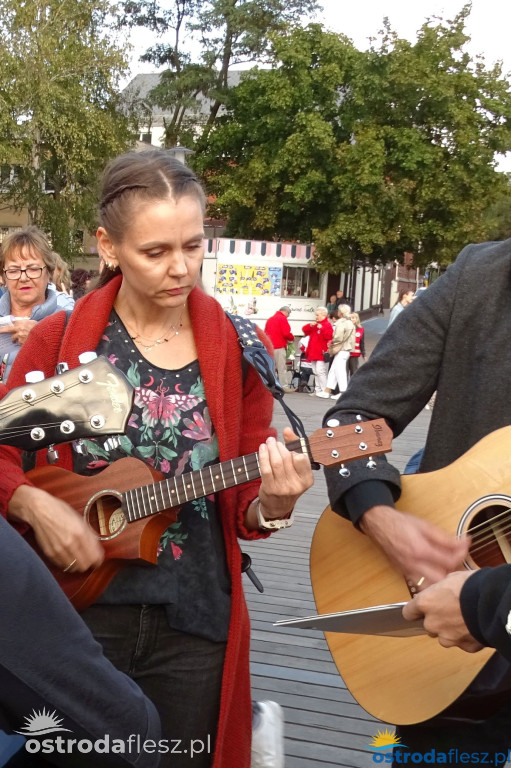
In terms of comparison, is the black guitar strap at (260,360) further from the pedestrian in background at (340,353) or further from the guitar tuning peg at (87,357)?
the pedestrian in background at (340,353)

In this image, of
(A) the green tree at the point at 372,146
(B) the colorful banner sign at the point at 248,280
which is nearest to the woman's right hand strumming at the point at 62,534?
(B) the colorful banner sign at the point at 248,280

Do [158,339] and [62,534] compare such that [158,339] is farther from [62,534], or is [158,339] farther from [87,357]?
[62,534]

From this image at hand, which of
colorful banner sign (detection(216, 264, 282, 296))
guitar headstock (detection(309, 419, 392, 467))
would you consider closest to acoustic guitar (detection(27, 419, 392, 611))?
guitar headstock (detection(309, 419, 392, 467))

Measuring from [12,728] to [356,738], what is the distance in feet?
7.58

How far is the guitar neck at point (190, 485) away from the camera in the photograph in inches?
81.7

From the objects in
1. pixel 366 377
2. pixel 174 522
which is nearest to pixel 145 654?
pixel 174 522

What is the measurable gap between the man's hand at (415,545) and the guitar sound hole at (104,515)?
0.59 meters

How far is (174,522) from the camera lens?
2.17 metres

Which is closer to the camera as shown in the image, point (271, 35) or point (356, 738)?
point (356, 738)

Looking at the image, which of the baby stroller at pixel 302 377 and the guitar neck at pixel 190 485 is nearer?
the guitar neck at pixel 190 485

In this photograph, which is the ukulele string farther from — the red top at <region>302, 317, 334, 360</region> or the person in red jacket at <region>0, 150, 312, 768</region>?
the red top at <region>302, 317, 334, 360</region>

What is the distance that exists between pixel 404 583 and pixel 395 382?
480mm

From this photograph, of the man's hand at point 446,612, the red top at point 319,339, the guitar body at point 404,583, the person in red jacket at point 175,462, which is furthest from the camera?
the red top at point 319,339

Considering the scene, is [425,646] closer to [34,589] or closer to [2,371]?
[34,589]
